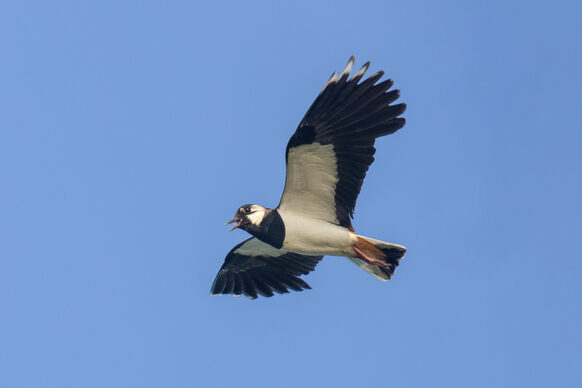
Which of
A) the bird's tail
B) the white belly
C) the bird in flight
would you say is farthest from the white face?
the bird's tail

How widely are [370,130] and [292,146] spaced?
1.33m

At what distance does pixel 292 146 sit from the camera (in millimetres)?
14797

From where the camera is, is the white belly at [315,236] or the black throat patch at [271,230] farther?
the black throat patch at [271,230]

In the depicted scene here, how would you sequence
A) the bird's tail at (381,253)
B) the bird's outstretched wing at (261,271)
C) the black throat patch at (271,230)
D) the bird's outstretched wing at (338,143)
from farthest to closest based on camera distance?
the bird's outstretched wing at (261,271)
the black throat patch at (271,230)
the bird's tail at (381,253)
the bird's outstretched wing at (338,143)

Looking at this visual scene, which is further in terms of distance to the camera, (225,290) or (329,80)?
(225,290)

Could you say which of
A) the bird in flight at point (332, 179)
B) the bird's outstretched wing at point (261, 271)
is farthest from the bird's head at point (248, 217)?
the bird's outstretched wing at point (261, 271)

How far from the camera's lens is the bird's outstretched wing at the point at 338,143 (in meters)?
14.3

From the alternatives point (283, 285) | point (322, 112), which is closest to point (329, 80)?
point (322, 112)

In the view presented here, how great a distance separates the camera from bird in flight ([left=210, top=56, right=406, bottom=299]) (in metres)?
14.4

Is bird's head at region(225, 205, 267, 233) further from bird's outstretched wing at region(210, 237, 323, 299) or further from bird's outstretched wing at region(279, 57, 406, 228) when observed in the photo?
bird's outstretched wing at region(210, 237, 323, 299)

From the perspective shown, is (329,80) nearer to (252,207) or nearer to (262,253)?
(252,207)

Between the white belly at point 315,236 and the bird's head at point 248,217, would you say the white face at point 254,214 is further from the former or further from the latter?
the white belly at point 315,236

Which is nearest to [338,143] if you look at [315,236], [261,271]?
[315,236]

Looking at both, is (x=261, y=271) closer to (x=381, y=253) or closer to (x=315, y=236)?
(x=315, y=236)
